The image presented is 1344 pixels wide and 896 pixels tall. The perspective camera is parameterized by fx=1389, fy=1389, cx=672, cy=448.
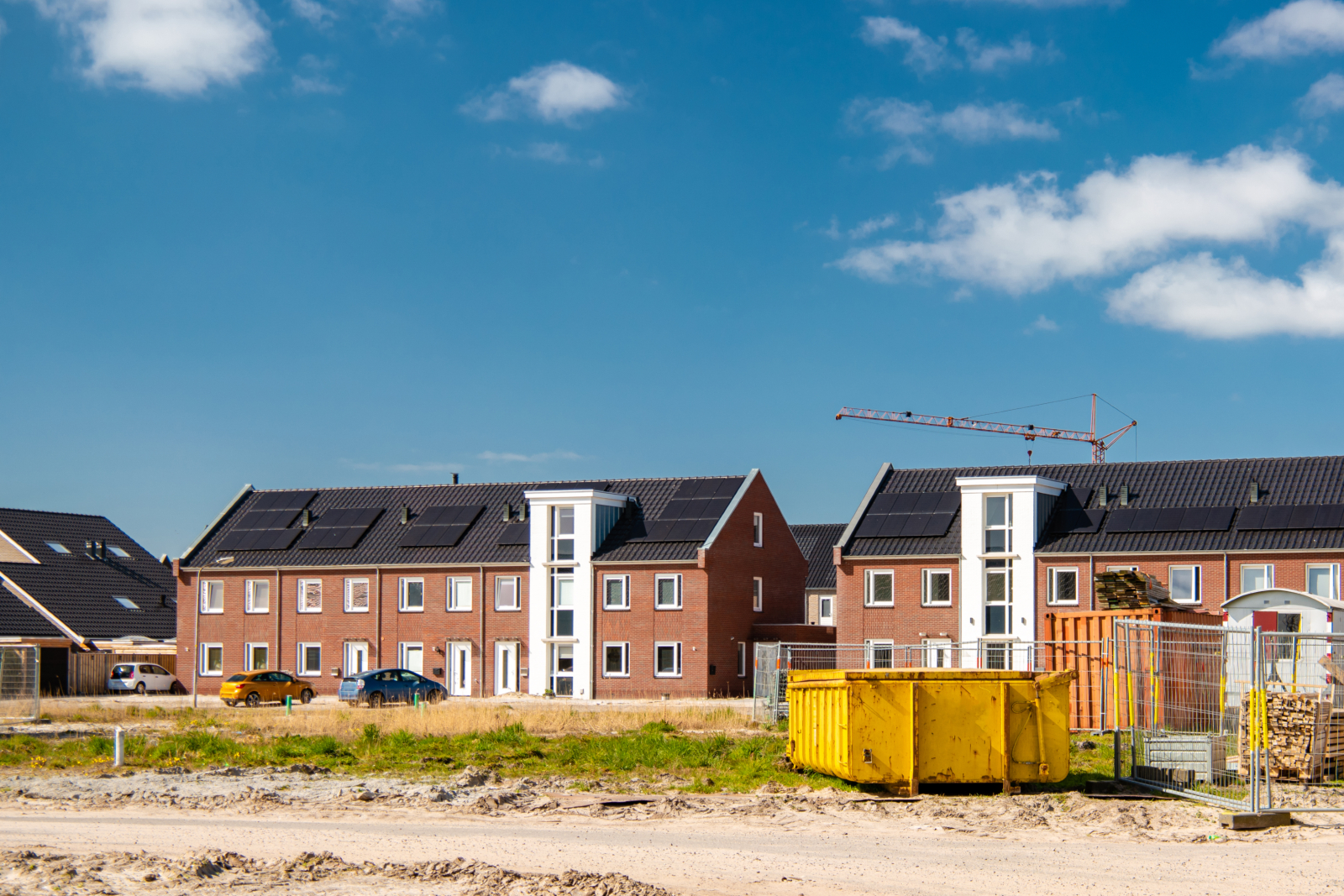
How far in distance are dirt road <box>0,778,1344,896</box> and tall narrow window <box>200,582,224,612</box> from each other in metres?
36.6

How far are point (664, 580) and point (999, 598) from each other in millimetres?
11085

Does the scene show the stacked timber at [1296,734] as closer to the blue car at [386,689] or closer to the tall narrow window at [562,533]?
the blue car at [386,689]

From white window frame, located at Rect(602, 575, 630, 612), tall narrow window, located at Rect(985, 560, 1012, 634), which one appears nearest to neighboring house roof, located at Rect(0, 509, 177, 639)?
white window frame, located at Rect(602, 575, 630, 612)

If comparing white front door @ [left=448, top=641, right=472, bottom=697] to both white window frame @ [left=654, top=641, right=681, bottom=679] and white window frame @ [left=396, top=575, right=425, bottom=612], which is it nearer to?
white window frame @ [left=396, top=575, right=425, bottom=612]

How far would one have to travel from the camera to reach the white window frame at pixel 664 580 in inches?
1843

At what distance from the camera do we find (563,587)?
48344 mm

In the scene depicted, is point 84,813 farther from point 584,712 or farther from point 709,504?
point 709,504

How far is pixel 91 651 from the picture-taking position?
172 ft

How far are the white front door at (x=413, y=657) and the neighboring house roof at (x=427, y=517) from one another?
117 inches

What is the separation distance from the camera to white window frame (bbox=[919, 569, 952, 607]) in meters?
45.2

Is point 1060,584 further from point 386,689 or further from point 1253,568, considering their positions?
point 386,689

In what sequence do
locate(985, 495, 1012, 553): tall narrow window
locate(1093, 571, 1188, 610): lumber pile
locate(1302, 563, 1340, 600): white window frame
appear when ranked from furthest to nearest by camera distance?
locate(985, 495, 1012, 553): tall narrow window → locate(1302, 563, 1340, 600): white window frame → locate(1093, 571, 1188, 610): lumber pile

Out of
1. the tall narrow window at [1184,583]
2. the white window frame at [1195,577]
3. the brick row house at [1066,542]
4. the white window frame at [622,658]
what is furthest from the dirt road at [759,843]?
the white window frame at [622,658]

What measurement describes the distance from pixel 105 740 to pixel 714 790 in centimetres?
1215
